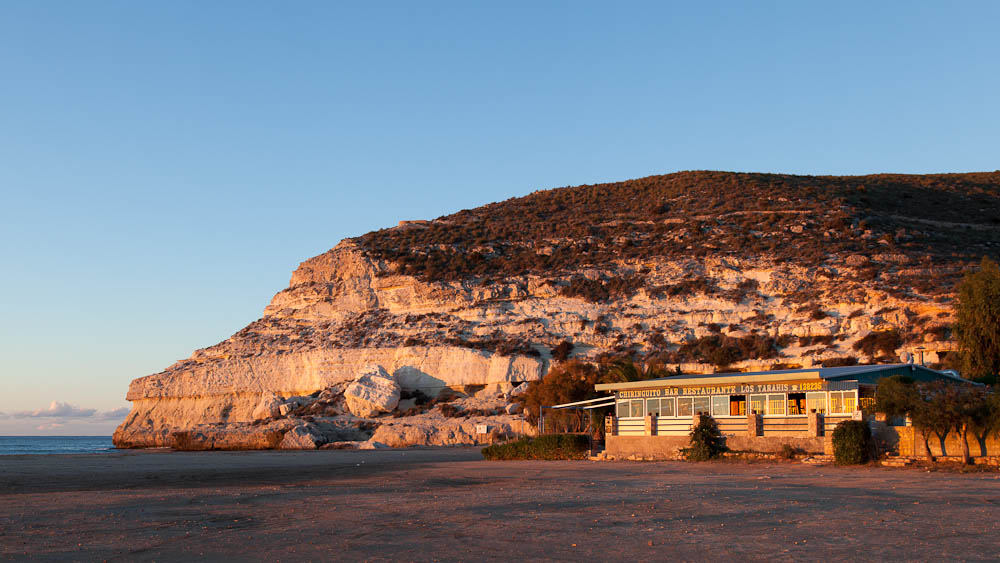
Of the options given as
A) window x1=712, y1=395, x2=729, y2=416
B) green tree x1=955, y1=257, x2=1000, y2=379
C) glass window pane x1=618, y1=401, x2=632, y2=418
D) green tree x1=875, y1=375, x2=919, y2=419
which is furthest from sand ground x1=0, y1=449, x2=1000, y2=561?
green tree x1=955, y1=257, x2=1000, y2=379

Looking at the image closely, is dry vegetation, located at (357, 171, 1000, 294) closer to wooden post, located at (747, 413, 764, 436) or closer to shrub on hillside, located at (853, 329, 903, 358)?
shrub on hillside, located at (853, 329, 903, 358)

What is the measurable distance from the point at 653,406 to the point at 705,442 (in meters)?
3.20

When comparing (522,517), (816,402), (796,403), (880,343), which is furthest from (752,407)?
(880,343)

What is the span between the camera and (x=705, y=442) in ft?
102

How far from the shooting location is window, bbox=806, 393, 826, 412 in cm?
2966

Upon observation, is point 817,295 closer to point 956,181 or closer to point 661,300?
point 661,300

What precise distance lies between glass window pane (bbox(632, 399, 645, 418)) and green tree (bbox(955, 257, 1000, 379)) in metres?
17.1

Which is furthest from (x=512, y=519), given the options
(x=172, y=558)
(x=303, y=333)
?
(x=303, y=333)

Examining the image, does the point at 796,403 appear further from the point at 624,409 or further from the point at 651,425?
the point at 624,409

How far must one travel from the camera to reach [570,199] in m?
102

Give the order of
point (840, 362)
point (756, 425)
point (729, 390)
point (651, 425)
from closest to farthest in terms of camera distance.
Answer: point (756, 425) < point (729, 390) < point (651, 425) < point (840, 362)

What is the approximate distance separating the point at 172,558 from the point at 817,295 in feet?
193

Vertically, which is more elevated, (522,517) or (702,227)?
(702,227)

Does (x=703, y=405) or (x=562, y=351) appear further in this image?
(x=562, y=351)
